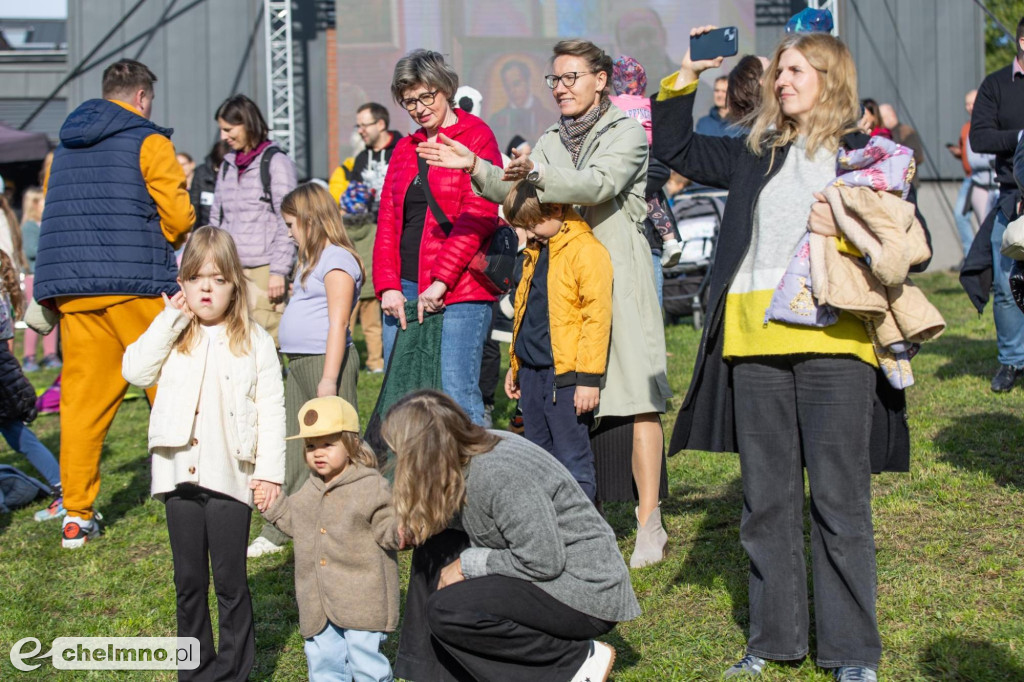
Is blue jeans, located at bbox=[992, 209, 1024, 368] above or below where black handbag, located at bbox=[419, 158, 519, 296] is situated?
below

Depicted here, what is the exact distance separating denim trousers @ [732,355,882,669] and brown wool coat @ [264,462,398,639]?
47.3 inches

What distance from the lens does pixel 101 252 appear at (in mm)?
5773

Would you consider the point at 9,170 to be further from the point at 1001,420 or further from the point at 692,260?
the point at 1001,420

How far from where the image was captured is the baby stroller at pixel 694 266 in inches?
442

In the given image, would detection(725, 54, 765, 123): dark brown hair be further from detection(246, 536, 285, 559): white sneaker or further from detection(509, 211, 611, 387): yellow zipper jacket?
detection(246, 536, 285, 559): white sneaker

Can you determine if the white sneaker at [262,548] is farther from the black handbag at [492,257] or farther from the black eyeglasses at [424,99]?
the black eyeglasses at [424,99]

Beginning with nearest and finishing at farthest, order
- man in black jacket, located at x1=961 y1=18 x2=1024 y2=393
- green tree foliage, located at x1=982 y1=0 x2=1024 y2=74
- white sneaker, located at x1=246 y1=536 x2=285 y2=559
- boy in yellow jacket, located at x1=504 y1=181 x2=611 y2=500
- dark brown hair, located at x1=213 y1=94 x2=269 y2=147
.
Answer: boy in yellow jacket, located at x1=504 y1=181 x2=611 y2=500, white sneaker, located at x1=246 y1=536 x2=285 y2=559, man in black jacket, located at x1=961 y1=18 x2=1024 y2=393, dark brown hair, located at x1=213 y1=94 x2=269 y2=147, green tree foliage, located at x1=982 y1=0 x2=1024 y2=74

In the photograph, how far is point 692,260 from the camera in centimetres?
1126

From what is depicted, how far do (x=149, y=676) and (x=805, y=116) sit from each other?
3163mm

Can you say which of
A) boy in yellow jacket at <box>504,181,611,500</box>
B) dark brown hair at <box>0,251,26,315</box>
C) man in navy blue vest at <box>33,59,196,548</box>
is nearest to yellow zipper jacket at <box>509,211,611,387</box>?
boy in yellow jacket at <box>504,181,611,500</box>

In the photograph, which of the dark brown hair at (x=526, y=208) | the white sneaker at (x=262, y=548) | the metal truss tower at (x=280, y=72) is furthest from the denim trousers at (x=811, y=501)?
the metal truss tower at (x=280, y=72)

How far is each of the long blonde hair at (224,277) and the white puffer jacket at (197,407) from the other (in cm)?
3

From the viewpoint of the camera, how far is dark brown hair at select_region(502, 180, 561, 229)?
14.7 ft

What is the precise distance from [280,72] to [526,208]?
1206 centimetres
